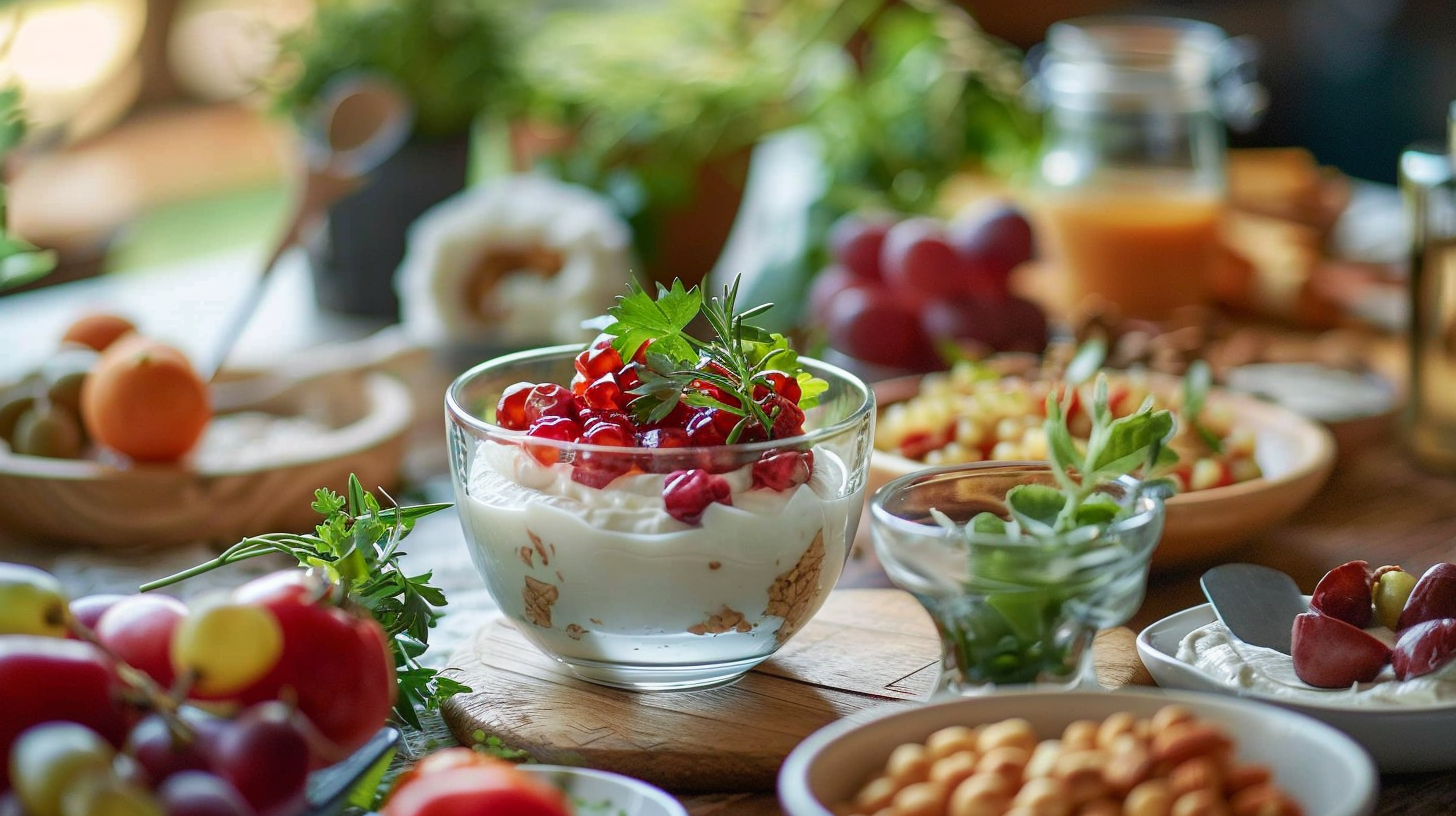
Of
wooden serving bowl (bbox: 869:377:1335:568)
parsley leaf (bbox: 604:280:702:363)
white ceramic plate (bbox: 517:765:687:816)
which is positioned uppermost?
parsley leaf (bbox: 604:280:702:363)

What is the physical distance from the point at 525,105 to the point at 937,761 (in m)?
1.45

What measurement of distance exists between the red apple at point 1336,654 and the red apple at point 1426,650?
0.01m

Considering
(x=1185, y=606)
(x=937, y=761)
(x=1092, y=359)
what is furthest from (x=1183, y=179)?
(x=937, y=761)

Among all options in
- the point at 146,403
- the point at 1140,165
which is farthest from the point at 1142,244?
the point at 146,403

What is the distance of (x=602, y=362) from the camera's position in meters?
0.87

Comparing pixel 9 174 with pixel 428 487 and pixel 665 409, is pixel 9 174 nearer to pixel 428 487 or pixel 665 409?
pixel 428 487

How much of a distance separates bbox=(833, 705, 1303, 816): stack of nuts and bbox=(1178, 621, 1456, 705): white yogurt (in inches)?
6.1

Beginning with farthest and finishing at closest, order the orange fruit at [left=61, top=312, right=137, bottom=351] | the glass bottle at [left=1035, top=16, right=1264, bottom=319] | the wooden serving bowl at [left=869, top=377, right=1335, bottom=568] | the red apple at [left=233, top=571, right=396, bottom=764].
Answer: the glass bottle at [left=1035, top=16, right=1264, bottom=319] → the orange fruit at [left=61, top=312, right=137, bottom=351] → the wooden serving bowl at [left=869, top=377, right=1335, bottom=568] → the red apple at [left=233, top=571, right=396, bottom=764]

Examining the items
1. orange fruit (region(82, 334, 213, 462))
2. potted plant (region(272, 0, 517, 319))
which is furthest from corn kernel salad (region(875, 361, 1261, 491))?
potted plant (region(272, 0, 517, 319))

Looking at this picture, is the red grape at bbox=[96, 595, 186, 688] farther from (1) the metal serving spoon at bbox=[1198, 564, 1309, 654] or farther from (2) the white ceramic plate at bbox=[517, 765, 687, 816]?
(1) the metal serving spoon at bbox=[1198, 564, 1309, 654]

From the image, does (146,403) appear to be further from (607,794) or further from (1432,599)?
(1432,599)

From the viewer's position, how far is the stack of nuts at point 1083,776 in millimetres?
611

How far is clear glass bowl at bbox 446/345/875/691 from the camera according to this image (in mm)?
795

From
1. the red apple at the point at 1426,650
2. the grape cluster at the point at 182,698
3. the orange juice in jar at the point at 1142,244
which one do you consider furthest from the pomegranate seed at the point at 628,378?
the orange juice in jar at the point at 1142,244
